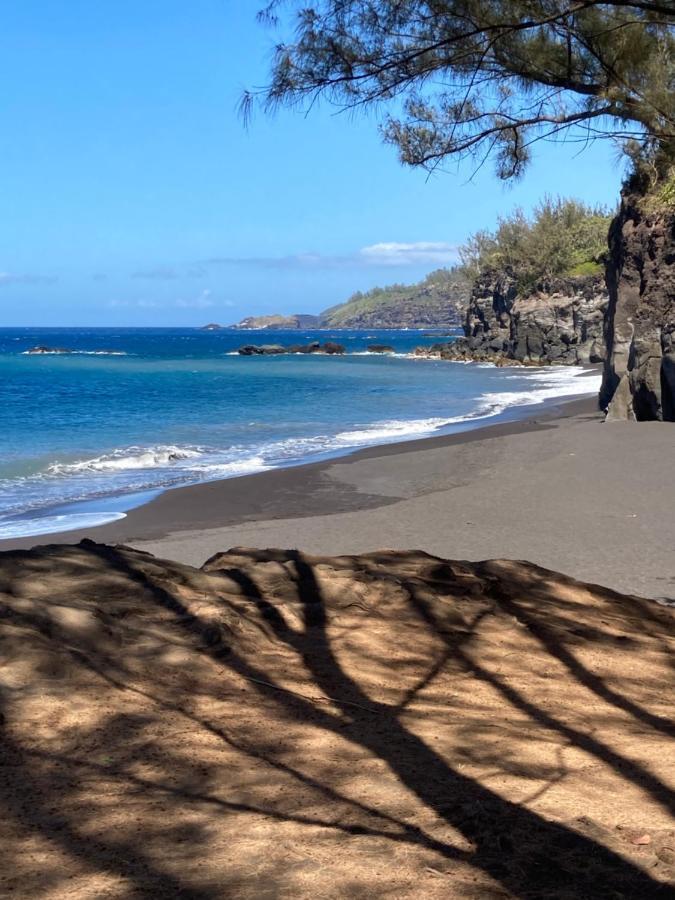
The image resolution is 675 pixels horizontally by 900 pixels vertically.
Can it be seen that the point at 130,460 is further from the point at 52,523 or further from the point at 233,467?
the point at 52,523

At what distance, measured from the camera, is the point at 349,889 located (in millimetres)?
2533

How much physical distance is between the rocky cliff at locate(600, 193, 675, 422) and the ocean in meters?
5.16

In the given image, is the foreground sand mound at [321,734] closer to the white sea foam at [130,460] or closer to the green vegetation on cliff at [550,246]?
the white sea foam at [130,460]

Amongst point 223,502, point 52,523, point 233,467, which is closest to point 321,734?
point 52,523

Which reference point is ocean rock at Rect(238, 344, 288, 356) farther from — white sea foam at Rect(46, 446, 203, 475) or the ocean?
white sea foam at Rect(46, 446, 203, 475)

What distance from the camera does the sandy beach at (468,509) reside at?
10.0m

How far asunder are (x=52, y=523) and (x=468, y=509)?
225 inches

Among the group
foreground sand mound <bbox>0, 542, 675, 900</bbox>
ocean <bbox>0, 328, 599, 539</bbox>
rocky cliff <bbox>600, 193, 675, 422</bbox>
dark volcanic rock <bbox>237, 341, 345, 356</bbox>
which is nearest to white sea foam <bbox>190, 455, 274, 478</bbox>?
ocean <bbox>0, 328, 599, 539</bbox>

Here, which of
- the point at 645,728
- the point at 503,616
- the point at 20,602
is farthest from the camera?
the point at 503,616

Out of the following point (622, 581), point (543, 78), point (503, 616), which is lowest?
point (622, 581)

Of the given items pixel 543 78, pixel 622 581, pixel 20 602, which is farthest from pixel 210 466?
pixel 20 602

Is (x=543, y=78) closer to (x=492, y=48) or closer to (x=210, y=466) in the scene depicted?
(x=492, y=48)

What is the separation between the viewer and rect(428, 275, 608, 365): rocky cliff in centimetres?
6056

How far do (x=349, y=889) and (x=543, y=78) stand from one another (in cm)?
580
